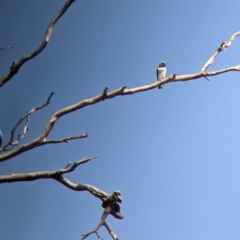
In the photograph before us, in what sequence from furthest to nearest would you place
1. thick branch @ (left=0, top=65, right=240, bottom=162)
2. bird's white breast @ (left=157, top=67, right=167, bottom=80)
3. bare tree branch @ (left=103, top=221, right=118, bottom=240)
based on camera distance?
bird's white breast @ (left=157, top=67, right=167, bottom=80) → thick branch @ (left=0, top=65, right=240, bottom=162) → bare tree branch @ (left=103, top=221, right=118, bottom=240)

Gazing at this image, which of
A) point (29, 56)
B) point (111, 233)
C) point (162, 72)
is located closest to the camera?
point (111, 233)

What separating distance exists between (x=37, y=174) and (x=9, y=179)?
9 cm

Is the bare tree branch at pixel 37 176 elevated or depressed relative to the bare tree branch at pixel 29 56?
depressed

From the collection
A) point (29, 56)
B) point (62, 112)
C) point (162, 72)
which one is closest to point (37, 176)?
point (62, 112)

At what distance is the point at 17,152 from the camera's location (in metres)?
1.41

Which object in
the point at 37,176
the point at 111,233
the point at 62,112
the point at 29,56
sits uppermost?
the point at 29,56

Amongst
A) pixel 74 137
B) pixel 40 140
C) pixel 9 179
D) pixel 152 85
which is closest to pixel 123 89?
pixel 152 85

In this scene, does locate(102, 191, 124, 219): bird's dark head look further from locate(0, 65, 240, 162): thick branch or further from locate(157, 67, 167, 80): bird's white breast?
locate(157, 67, 167, 80): bird's white breast

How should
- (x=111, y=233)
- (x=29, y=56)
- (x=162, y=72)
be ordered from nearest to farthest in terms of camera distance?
(x=111, y=233) → (x=29, y=56) → (x=162, y=72)

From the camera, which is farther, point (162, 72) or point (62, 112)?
point (162, 72)

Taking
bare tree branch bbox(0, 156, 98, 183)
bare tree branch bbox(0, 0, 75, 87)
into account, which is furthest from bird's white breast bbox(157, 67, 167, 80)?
bare tree branch bbox(0, 156, 98, 183)

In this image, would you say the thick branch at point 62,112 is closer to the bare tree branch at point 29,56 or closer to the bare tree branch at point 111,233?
the bare tree branch at point 29,56

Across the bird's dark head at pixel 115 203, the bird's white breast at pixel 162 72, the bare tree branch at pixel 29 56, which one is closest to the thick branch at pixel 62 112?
the bare tree branch at pixel 29 56

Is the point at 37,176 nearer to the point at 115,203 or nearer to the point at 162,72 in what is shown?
the point at 115,203
